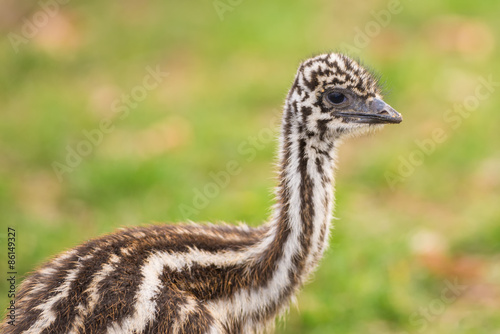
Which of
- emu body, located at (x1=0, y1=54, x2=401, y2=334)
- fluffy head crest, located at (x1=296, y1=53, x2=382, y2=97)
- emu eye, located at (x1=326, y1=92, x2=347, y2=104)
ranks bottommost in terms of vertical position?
emu body, located at (x1=0, y1=54, x2=401, y2=334)

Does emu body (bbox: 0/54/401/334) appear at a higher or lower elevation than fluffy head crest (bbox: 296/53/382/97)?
lower

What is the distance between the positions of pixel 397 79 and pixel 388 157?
1486mm

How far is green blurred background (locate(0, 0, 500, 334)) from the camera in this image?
24.8 feet

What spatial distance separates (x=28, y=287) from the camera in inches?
211

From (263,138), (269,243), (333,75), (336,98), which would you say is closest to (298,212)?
(269,243)

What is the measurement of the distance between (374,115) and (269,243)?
1173 mm

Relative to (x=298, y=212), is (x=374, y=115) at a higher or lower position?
higher

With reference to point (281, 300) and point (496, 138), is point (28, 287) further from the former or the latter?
point (496, 138)

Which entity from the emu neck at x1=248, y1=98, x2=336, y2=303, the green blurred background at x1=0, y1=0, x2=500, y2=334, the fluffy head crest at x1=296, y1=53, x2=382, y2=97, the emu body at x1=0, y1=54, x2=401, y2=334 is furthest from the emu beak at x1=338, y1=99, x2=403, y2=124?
the green blurred background at x1=0, y1=0, x2=500, y2=334

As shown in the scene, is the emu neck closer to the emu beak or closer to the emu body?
the emu body

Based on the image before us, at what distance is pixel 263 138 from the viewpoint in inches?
384

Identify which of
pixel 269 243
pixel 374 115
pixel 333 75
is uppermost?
pixel 333 75

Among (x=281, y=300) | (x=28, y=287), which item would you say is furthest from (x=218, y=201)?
(x=28, y=287)

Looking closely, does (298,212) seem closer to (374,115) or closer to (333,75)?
(374,115)
